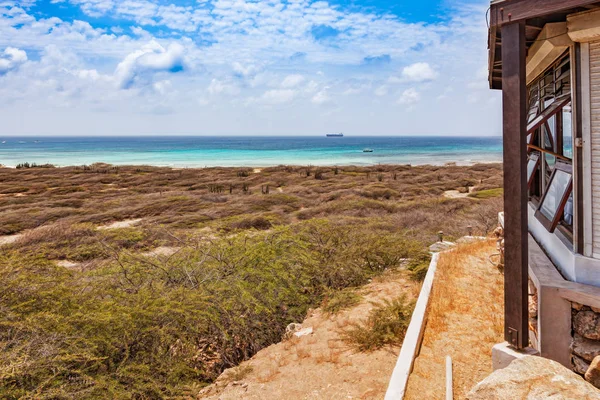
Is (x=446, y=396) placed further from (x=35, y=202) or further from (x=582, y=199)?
(x=35, y=202)

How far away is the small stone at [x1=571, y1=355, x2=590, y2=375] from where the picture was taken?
165 inches

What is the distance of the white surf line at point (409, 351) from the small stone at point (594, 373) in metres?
1.81

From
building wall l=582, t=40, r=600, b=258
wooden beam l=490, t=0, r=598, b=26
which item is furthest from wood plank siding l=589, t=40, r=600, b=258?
wooden beam l=490, t=0, r=598, b=26

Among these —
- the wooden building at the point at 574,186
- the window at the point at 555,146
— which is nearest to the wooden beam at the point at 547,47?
the wooden building at the point at 574,186

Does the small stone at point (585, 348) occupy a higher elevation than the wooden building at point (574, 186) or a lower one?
lower

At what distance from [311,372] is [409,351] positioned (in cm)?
150

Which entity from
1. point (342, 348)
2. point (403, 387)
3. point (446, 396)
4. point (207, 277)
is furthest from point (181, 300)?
point (446, 396)

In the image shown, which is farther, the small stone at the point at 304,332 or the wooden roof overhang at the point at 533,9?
the small stone at the point at 304,332

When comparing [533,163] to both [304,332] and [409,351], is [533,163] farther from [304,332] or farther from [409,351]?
[304,332]

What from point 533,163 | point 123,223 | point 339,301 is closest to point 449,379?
point 339,301

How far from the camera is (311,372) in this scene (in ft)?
19.3

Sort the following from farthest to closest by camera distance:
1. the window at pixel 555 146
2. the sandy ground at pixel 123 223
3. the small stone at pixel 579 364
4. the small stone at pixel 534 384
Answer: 1. the sandy ground at pixel 123 223
2. the window at pixel 555 146
3. the small stone at pixel 579 364
4. the small stone at pixel 534 384

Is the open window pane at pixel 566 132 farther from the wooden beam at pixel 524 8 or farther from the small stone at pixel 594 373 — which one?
the small stone at pixel 594 373

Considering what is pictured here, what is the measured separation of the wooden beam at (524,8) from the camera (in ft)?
12.8
